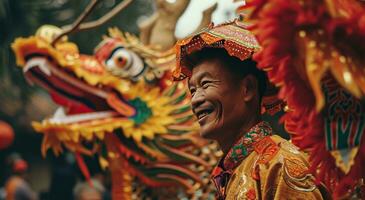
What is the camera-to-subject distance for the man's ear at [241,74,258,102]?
283cm

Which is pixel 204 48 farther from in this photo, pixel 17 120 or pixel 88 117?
pixel 17 120

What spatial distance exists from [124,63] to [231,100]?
3.30m

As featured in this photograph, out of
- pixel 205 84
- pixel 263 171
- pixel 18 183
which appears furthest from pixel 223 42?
pixel 18 183

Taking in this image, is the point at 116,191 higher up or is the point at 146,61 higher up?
the point at 146,61

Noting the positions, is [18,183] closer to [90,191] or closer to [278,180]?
[90,191]

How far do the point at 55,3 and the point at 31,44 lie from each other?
1956 millimetres

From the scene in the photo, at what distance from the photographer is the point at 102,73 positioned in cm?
612

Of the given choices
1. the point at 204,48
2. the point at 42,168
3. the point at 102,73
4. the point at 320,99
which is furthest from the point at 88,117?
the point at 320,99

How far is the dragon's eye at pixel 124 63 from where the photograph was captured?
19.8 feet

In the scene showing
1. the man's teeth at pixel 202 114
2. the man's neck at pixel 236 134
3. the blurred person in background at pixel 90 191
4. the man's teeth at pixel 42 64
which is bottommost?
the blurred person in background at pixel 90 191

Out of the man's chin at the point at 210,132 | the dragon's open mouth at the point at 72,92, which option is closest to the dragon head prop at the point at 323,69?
the man's chin at the point at 210,132

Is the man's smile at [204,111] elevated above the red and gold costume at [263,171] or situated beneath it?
elevated above

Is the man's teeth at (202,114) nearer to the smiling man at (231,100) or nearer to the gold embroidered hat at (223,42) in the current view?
the smiling man at (231,100)

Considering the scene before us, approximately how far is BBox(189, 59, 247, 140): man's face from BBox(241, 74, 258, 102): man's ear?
11 millimetres
